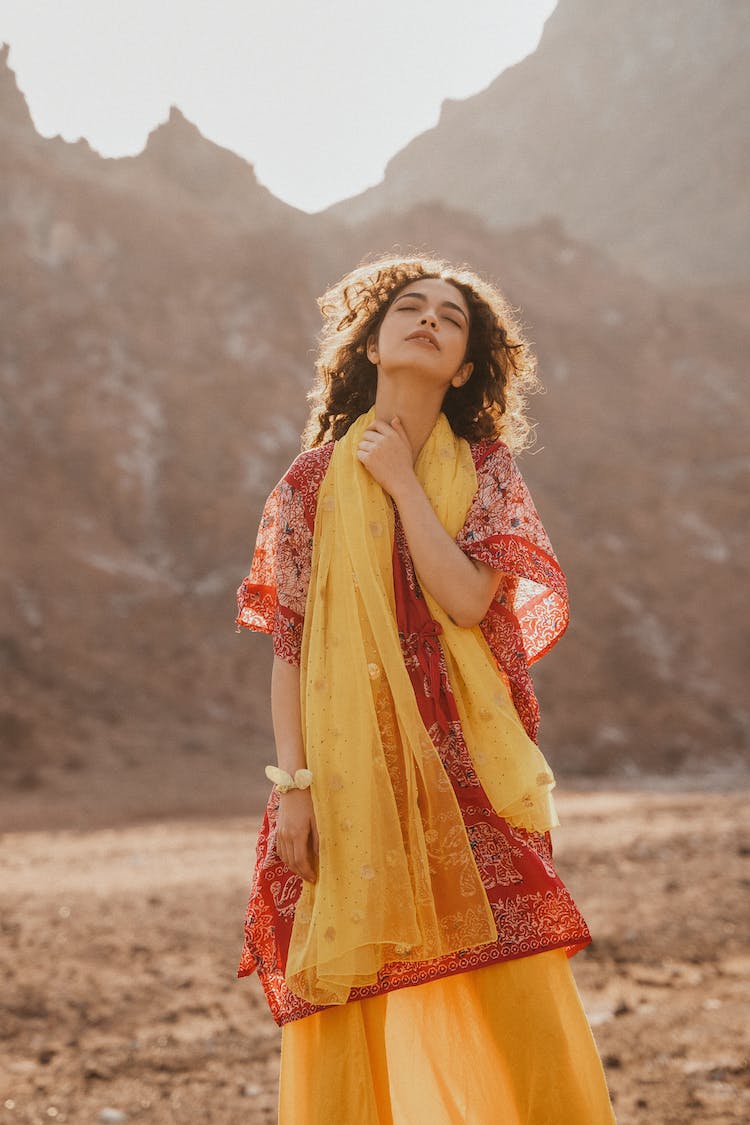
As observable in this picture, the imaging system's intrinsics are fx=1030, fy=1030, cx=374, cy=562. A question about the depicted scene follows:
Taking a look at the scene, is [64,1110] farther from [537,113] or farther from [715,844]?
[537,113]

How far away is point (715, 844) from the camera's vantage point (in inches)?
362

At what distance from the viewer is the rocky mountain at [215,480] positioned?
21.0m

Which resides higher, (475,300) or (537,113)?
(537,113)

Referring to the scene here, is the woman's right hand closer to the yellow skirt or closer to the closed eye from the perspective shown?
the yellow skirt

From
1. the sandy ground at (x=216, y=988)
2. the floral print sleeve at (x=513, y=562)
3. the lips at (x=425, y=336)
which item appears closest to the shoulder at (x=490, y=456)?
the floral print sleeve at (x=513, y=562)

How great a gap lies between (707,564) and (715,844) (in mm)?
22605

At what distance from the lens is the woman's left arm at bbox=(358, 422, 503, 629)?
1951 mm

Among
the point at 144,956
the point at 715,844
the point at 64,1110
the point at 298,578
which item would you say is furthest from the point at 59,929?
the point at 715,844

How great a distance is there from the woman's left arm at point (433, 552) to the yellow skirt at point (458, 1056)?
0.66 metres

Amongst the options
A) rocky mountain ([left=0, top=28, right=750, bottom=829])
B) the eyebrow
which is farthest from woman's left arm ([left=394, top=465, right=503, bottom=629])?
rocky mountain ([left=0, top=28, right=750, bottom=829])

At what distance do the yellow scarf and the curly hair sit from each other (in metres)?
0.32

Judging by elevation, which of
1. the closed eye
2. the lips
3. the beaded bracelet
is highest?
the closed eye

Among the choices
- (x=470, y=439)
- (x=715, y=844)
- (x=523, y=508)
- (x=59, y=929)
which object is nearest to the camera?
(x=523, y=508)

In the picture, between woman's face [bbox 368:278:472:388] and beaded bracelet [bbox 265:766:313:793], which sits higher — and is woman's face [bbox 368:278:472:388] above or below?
above
